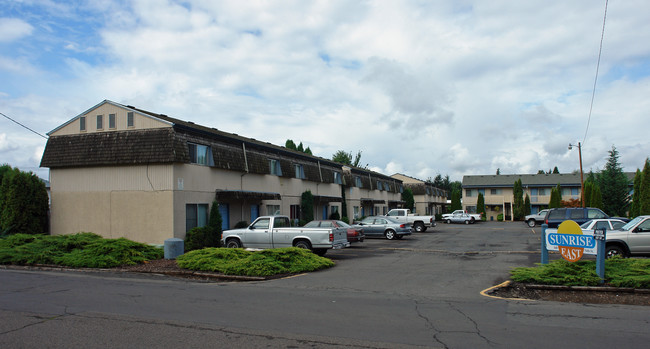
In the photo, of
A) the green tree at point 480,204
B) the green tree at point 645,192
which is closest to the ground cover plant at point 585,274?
the green tree at point 645,192

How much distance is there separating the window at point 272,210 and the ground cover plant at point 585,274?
17998 mm

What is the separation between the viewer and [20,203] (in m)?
22.6

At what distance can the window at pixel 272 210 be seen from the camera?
28547 millimetres

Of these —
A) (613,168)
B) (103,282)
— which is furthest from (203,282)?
(613,168)

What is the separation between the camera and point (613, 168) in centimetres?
4959

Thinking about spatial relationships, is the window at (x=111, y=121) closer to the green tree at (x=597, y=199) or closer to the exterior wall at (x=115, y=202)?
the exterior wall at (x=115, y=202)

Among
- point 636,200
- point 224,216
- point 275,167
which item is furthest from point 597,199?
point 224,216

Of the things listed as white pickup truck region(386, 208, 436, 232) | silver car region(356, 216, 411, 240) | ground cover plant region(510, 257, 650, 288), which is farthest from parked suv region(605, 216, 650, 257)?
white pickup truck region(386, 208, 436, 232)

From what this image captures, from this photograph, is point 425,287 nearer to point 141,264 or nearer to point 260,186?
point 141,264

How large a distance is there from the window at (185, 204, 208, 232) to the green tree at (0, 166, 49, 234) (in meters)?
8.23

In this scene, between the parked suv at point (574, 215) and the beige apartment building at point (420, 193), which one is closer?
the parked suv at point (574, 215)

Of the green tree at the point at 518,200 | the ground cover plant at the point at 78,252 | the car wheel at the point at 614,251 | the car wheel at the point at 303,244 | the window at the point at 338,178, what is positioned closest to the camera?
the car wheel at the point at 614,251

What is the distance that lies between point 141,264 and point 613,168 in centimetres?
4978

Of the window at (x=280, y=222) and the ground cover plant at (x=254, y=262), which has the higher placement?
the window at (x=280, y=222)
